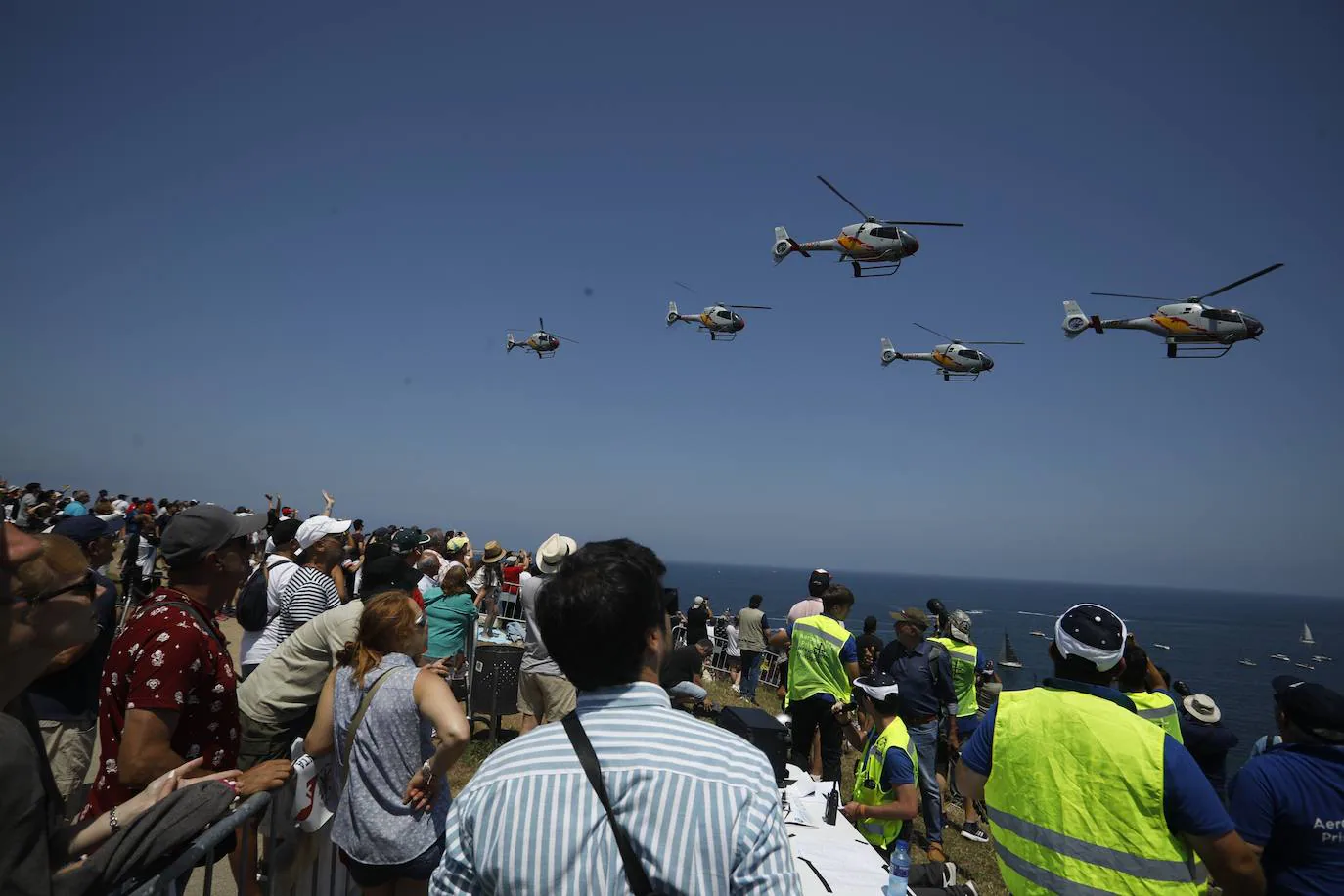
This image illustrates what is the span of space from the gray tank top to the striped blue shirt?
1650mm

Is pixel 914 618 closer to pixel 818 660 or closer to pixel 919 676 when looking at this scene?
pixel 919 676

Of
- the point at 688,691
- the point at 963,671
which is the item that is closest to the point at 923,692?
the point at 963,671

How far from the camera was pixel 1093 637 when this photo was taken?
265 cm

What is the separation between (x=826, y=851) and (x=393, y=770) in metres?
2.21

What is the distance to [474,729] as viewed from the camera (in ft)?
24.5

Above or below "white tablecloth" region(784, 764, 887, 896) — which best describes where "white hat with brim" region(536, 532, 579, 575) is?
above

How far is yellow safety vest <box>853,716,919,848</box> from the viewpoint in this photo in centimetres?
428

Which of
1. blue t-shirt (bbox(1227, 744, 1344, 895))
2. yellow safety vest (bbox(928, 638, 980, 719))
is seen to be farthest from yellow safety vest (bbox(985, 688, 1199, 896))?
yellow safety vest (bbox(928, 638, 980, 719))

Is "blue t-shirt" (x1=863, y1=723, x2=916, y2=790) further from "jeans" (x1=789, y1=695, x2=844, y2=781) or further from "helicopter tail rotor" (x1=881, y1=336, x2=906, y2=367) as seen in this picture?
"helicopter tail rotor" (x1=881, y1=336, x2=906, y2=367)

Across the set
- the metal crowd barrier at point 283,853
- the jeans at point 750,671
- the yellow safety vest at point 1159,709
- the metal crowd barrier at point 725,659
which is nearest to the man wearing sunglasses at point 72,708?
the metal crowd barrier at point 283,853

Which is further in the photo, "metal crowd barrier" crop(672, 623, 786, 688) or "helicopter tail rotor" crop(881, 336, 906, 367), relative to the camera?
"helicopter tail rotor" crop(881, 336, 906, 367)

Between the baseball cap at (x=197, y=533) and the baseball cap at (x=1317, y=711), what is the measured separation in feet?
15.4

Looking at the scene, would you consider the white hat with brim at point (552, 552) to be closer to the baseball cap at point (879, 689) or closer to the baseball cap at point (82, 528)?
the baseball cap at point (879, 689)

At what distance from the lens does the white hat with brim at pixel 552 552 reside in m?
4.90
